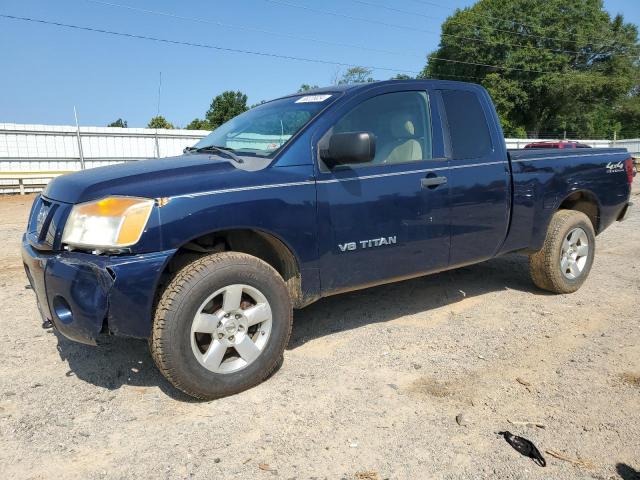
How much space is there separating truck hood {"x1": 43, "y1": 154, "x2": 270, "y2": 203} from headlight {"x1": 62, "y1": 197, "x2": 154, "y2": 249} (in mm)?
56

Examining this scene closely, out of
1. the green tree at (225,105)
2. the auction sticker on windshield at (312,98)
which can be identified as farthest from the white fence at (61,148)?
the green tree at (225,105)

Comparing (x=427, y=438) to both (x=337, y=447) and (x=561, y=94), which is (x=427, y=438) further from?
(x=561, y=94)

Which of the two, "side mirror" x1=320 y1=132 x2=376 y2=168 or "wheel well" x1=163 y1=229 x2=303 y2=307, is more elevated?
"side mirror" x1=320 y1=132 x2=376 y2=168

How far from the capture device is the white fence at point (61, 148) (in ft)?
54.6

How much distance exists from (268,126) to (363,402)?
205 centimetres

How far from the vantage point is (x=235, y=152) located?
12.0 feet

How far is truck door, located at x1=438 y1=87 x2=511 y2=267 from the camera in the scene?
13.0ft

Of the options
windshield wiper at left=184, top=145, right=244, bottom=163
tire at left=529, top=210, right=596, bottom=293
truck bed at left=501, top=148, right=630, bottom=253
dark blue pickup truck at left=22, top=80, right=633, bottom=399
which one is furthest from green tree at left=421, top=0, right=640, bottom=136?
windshield wiper at left=184, top=145, right=244, bottom=163

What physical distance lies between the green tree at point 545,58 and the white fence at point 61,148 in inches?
1341

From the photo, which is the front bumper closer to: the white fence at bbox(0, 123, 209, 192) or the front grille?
the front grille

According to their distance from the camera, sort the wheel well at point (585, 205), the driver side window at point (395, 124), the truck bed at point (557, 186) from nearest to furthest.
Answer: the driver side window at point (395, 124)
the truck bed at point (557, 186)
the wheel well at point (585, 205)

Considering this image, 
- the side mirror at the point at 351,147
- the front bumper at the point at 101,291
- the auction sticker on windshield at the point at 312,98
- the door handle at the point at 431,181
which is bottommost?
the front bumper at the point at 101,291

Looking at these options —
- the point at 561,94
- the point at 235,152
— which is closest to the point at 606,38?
the point at 561,94

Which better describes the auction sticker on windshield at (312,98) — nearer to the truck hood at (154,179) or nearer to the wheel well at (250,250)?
the truck hood at (154,179)
